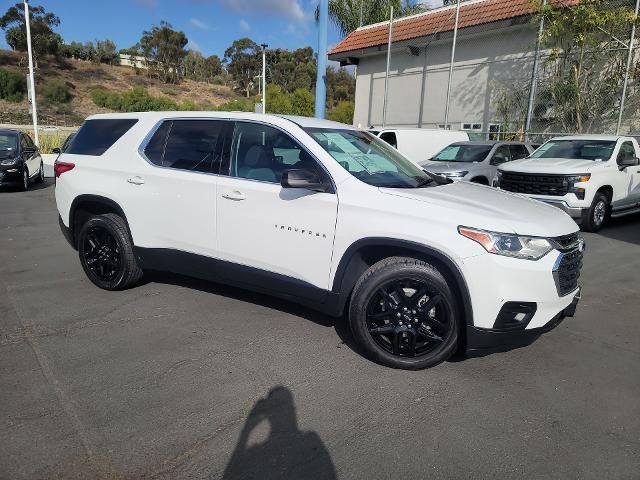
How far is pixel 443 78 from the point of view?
1964 cm

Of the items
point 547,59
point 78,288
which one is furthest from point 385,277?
point 547,59

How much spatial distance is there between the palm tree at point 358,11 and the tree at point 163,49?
182 ft

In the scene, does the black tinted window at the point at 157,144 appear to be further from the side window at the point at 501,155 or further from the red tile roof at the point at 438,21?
the red tile roof at the point at 438,21

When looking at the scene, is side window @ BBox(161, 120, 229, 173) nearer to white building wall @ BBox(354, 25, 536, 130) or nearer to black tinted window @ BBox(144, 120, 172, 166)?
black tinted window @ BBox(144, 120, 172, 166)

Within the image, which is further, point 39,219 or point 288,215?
point 39,219

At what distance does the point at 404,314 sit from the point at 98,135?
141 inches

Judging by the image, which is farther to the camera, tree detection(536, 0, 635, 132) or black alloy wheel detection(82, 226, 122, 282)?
tree detection(536, 0, 635, 132)

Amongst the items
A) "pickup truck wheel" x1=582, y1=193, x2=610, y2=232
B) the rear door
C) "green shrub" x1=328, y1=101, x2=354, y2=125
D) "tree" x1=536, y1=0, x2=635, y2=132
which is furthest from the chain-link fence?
the rear door

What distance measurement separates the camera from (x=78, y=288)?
508cm

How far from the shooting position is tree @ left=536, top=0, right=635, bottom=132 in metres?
14.0

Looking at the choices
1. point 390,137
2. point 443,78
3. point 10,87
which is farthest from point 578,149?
point 10,87

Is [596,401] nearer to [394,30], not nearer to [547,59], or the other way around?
[547,59]

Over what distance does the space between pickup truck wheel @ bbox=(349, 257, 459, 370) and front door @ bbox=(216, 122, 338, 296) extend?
38 centimetres

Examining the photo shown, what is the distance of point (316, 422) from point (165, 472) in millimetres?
860
